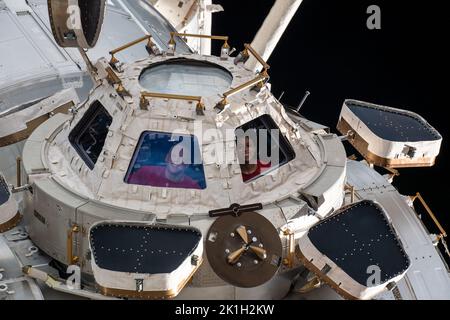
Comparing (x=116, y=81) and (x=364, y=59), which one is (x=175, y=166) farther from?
(x=364, y=59)

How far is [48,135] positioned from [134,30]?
6.97 metres

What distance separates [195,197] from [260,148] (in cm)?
164

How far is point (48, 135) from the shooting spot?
51.2 ft

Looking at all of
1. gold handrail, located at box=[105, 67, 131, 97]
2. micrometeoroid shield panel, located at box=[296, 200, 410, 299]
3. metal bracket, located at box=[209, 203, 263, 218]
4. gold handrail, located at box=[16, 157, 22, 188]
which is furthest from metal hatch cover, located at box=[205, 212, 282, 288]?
gold handrail, located at box=[16, 157, 22, 188]

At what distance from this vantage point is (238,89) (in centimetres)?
1418

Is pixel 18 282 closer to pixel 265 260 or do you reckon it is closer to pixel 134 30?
pixel 265 260

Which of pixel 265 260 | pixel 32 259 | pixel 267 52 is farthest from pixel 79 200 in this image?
pixel 267 52

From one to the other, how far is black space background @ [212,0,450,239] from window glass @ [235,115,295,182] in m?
13.7

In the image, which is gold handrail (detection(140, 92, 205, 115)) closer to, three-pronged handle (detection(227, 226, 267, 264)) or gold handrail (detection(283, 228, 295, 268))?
three-pronged handle (detection(227, 226, 267, 264))

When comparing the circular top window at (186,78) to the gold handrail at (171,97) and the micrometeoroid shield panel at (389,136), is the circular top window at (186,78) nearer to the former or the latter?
the gold handrail at (171,97)

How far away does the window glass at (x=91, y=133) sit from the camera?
14539 mm

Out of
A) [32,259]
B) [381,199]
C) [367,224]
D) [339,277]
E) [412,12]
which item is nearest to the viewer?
[339,277]

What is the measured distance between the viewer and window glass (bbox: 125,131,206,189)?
45.1 feet

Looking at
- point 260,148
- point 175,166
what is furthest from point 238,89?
point 175,166
